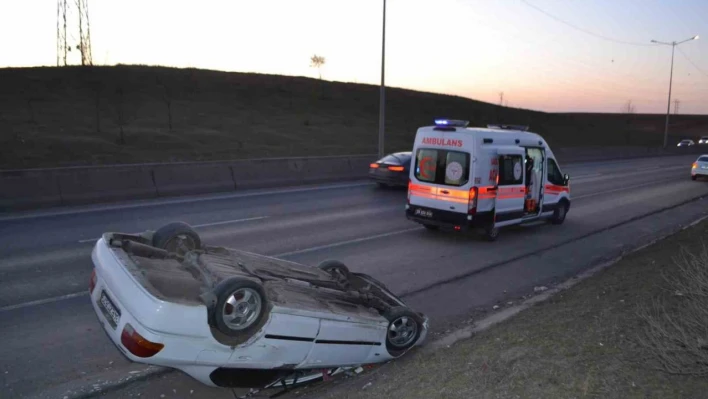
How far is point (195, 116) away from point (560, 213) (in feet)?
119

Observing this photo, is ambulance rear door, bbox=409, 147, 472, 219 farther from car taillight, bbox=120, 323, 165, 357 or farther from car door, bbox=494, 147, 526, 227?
car taillight, bbox=120, 323, 165, 357

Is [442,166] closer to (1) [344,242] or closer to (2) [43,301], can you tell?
(1) [344,242]

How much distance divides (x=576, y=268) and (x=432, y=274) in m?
2.72

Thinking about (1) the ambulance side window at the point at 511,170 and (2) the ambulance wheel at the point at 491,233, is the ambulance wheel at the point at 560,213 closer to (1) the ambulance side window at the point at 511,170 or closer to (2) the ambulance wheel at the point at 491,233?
(1) the ambulance side window at the point at 511,170

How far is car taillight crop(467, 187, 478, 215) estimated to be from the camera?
453 inches

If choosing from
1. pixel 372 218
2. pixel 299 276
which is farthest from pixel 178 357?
pixel 372 218

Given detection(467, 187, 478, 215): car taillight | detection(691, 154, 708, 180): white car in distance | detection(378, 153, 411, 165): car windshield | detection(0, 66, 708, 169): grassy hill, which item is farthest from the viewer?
detection(0, 66, 708, 169): grassy hill

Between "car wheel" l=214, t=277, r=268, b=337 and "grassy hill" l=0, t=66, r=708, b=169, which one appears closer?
"car wheel" l=214, t=277, r=268, b=337

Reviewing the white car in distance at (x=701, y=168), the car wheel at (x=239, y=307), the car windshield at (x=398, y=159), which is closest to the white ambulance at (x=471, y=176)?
the car windshield at (x=398, y=159)

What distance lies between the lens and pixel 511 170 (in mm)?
12133

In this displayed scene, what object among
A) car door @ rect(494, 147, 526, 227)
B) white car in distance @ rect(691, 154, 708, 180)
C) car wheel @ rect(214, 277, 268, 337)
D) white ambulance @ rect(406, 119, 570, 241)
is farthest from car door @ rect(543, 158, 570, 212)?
white car in distance @ rect(691, 154, 708, 180)

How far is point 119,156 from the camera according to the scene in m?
26.0

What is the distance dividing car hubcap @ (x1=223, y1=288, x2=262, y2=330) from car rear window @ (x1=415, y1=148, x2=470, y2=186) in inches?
301

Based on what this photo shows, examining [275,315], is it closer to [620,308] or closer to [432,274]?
[620,308]
